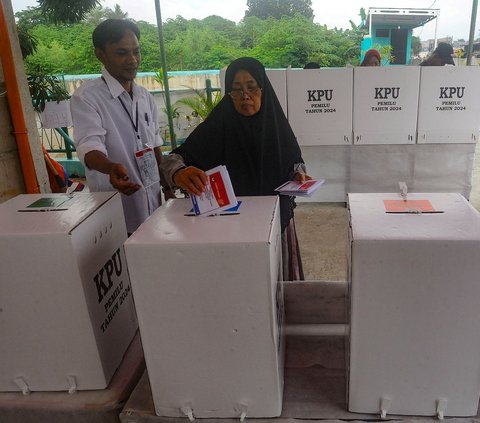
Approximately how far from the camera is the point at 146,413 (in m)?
0.96

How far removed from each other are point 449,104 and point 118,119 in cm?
348

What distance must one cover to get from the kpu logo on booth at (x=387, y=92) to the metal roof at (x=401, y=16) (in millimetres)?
13411

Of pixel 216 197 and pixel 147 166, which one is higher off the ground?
pixel 216 197

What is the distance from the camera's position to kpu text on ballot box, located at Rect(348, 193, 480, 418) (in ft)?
2.55

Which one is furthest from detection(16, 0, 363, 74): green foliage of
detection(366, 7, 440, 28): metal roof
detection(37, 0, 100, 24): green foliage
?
detection(37, 0, 100, 24): green foliage

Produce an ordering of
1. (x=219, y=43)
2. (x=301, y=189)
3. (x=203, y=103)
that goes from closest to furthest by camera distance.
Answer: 1. (x=301, y=189)
2. (x=203, y=103)
3. (x=219, y=43)

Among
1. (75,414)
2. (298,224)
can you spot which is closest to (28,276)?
(75,414)

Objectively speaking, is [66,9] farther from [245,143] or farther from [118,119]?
[245,143]

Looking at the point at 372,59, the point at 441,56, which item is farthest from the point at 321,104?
A: the point at 441,56

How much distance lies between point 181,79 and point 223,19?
33.3 feet

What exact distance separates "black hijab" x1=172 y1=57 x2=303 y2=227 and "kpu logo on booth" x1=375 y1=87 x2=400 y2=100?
289 centimetres

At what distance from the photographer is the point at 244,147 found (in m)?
1.52

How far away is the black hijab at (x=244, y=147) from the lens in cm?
152

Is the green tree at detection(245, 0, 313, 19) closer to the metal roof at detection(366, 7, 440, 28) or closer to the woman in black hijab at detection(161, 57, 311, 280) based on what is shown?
the metal roof at detection(366, 7, 440, 28)
